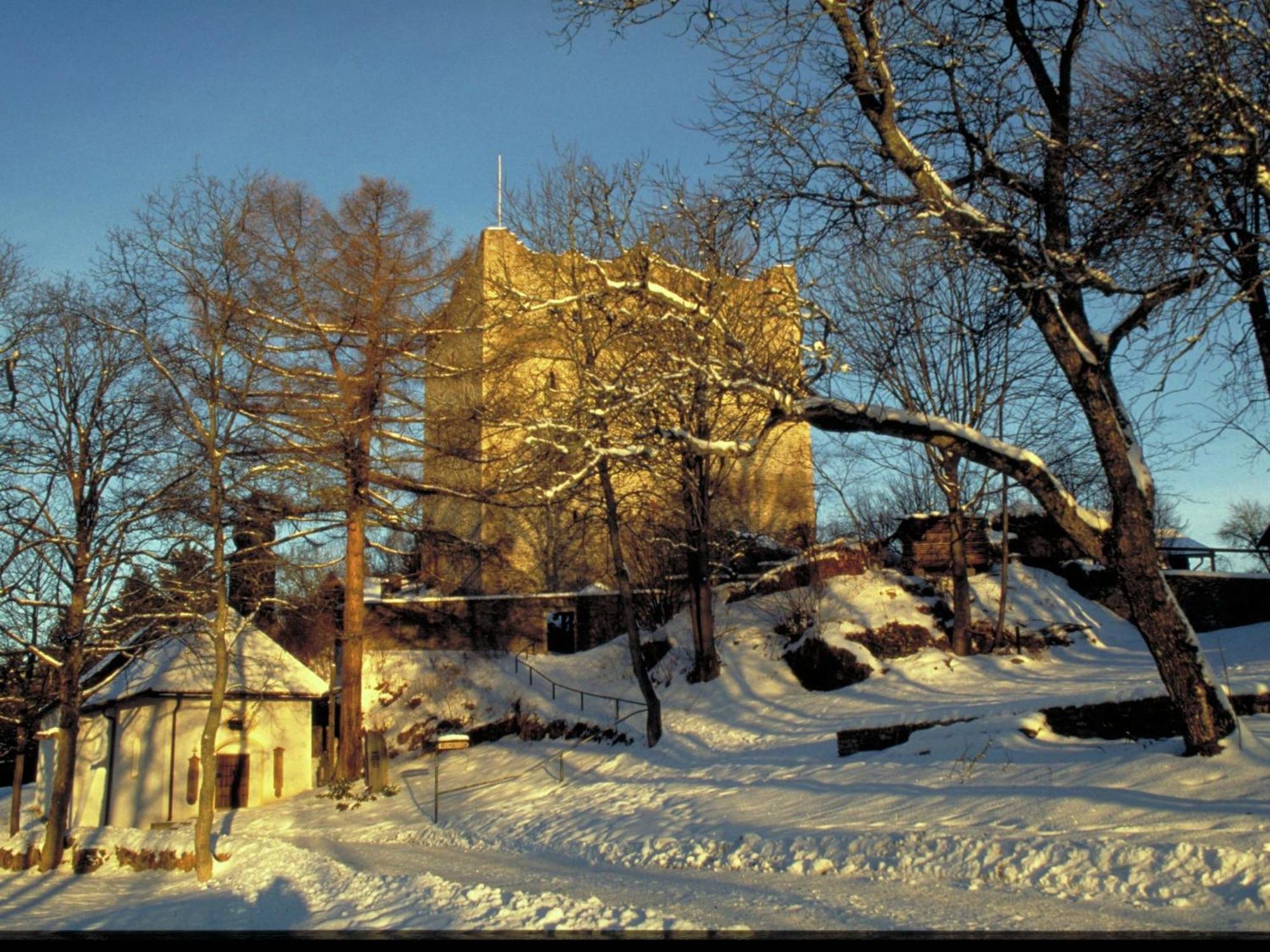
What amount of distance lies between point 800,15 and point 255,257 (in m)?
18.8

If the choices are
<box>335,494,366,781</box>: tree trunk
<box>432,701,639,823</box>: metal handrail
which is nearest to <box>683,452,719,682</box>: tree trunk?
<box>432,701,639,823</box>: metal handrail

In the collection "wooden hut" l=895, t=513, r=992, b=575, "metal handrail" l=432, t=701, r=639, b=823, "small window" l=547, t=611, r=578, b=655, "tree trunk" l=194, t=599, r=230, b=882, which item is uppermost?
"wooden hut" l=895, t=513, r=992, b=575

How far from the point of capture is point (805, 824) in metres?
13.2

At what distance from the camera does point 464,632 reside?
35.2 meters

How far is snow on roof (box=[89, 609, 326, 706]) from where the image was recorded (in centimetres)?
2806

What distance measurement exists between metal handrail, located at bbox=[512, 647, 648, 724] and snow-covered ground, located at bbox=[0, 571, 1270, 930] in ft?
1.37

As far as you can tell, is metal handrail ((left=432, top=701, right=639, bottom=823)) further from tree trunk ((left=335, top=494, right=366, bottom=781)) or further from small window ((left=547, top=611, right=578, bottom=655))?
small window ((left=547, top=611, right=578, bottom=655))

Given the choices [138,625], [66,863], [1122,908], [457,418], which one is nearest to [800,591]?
[457,418]

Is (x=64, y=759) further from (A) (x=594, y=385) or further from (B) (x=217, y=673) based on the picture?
(A) (x=594, y=385)

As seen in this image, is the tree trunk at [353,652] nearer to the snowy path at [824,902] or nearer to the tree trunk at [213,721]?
the tree trunk at [213,721]

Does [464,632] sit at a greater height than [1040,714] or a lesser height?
greater

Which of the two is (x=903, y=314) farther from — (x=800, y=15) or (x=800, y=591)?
(x=800, y=591)

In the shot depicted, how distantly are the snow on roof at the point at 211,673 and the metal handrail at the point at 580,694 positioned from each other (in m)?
5.89

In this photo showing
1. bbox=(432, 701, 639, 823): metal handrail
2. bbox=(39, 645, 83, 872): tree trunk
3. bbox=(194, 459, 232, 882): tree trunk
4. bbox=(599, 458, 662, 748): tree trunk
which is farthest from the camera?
bbox=(599, 458, 662, 748): tree trunk
